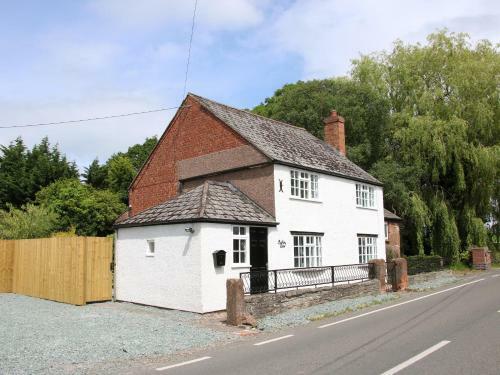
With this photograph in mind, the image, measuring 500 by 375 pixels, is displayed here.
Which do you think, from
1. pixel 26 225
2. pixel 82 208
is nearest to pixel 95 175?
pixel 82 208

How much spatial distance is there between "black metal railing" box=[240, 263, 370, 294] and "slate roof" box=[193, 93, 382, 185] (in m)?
4.45

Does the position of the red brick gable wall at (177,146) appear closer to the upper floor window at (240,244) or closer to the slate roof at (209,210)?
the slate roof at (209,210)

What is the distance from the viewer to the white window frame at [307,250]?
19.8 metres

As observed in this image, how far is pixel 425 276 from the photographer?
24688mm

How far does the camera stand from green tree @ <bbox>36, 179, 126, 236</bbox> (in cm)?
3241

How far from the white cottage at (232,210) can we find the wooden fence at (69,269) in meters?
0.78

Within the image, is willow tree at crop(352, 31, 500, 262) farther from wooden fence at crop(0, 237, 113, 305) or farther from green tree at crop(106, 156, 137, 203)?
green tree at crop(106, 156, 137, 203)

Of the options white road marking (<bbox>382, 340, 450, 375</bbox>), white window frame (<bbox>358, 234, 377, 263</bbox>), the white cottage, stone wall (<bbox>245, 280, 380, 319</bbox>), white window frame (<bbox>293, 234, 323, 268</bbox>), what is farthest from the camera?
white window frame (<bbox>358, 234, 377, 263</bbox>)

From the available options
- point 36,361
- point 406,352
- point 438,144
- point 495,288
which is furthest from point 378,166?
point 36,361

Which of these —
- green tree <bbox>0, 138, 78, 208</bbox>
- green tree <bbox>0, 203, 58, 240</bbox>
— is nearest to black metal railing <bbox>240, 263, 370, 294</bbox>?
green tree <bbox>0, 203, 58, 240</bbox>

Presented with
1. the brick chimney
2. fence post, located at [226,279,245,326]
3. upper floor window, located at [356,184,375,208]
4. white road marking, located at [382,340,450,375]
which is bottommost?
white road marking, located at [382,340,450,375]

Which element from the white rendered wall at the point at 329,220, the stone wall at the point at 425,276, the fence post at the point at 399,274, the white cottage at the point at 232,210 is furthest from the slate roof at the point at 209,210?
the stone wall at the point at 425,276

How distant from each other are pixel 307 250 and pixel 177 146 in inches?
344

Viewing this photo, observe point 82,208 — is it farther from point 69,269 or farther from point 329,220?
point 329,220
